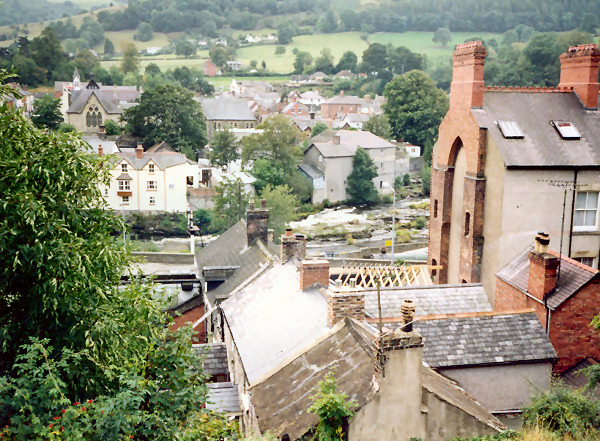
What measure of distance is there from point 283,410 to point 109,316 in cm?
384

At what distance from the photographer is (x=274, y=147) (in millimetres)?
76688

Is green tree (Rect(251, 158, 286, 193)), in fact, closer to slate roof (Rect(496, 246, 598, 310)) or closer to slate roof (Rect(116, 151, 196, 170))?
slate roof (Rect(116, 151, 196, 170))

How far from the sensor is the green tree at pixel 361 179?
81.5m

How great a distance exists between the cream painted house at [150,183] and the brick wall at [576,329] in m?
54.6

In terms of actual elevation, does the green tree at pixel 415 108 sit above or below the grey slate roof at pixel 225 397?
above

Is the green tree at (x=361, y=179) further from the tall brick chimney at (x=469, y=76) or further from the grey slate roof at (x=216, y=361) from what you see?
the grey slate roof at (x=216, y=361)

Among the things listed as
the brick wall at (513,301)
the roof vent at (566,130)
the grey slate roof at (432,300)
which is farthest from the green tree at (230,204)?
the brick wall at (513,301)

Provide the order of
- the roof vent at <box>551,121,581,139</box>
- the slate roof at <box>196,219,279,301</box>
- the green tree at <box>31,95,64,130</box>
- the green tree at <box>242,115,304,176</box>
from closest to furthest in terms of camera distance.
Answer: the slate roof at <box>196,219,279,301</box>, the roof vent at <box>551,121,581,139</box>, the green tree at <box>242,115,304,176</box>, the green tree at <box>31,95,64,130</box>

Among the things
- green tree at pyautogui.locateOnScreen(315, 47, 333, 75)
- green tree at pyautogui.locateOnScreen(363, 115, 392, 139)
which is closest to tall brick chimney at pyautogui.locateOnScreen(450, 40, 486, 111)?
green tree at pyautogui.locateOnScreen(363, 115, 392, 139)

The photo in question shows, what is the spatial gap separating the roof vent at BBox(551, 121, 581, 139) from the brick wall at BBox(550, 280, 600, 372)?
407 inches

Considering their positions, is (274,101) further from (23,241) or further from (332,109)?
(23,241)

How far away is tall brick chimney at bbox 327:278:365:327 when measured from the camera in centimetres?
1456

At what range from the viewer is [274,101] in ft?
487

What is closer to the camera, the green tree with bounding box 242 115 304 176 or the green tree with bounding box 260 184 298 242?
the green tree with bounding box 260 184 298 242
